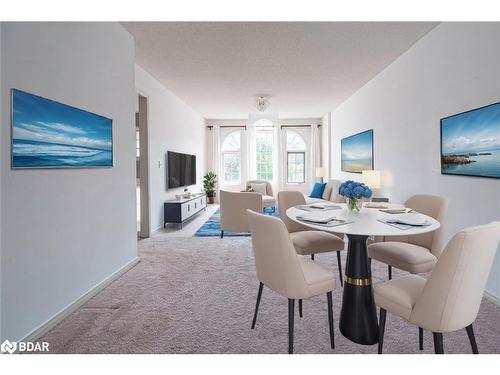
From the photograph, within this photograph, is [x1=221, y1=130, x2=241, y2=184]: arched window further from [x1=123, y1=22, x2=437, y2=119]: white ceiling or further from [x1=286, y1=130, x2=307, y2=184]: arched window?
[x1=123, y1=22, x2=437, y2=119]: white ceiling

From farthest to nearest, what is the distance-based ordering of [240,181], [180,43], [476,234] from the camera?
[240,181], [180,43], [476,234]

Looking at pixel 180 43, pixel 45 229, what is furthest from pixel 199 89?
pixel 45 229

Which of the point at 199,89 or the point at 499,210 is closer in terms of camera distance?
the point at 499,210

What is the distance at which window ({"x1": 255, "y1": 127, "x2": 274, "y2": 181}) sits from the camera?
31.3ft

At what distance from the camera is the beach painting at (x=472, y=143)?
7.82 feet

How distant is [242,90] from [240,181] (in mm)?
4158

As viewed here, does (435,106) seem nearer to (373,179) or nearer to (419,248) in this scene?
(373,179)

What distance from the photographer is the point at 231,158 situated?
9.60 m

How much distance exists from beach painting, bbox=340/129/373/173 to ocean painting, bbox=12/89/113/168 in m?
4.25

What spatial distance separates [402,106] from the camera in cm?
394

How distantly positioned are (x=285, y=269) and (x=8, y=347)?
1.78 metres

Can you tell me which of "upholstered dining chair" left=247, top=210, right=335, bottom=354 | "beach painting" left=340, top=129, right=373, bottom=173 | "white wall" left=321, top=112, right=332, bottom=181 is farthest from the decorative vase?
"white wall" left=321, top=112, right=332, bottom=181

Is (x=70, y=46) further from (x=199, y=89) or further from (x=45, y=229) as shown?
(x=199, y=89)

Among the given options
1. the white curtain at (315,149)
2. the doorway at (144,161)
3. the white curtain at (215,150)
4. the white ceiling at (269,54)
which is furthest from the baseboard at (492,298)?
the white curtain at (215,150)
